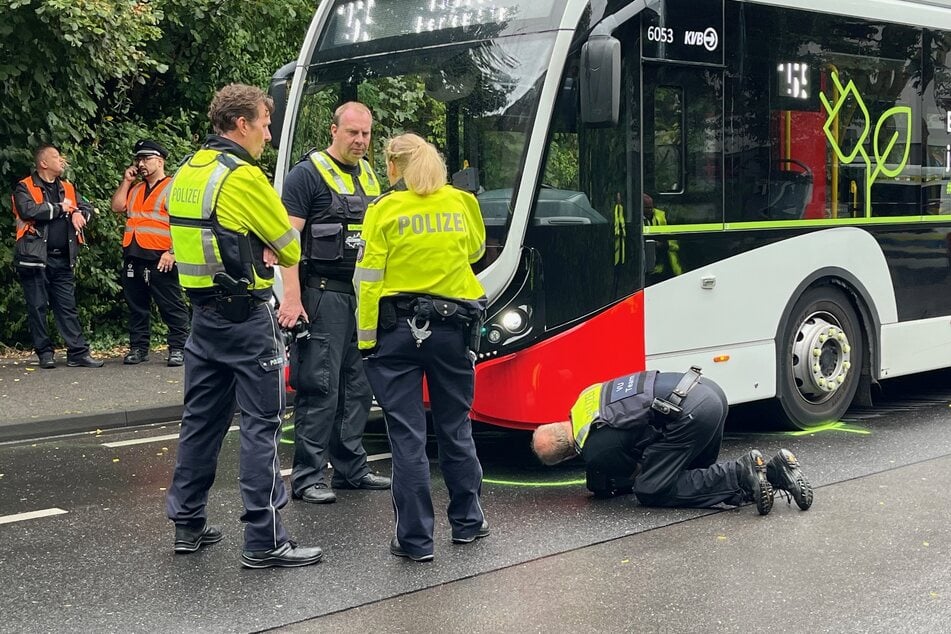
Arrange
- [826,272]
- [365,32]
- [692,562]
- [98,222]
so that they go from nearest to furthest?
[692,562] → [365,32] → [826,272] → [98,222]

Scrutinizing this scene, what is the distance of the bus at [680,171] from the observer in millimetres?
7062

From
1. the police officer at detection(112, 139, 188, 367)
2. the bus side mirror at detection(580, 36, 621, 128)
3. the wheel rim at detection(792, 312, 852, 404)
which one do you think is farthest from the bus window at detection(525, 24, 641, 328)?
the police officer at detection(112, 139, 188, 367)

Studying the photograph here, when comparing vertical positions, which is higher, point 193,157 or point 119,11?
point 119,11

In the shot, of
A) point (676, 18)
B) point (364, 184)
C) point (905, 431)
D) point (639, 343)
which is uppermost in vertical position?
point (676, 18)

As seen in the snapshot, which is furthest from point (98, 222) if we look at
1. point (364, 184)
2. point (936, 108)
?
point (936, 108)

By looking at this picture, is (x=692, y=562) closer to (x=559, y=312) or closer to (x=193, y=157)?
(x=559, y=312)

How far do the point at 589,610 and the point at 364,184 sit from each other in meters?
2.77

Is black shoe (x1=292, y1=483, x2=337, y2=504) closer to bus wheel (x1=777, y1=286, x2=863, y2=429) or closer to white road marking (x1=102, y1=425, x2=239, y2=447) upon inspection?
white road marking (x1=102, y1=425, x2=239, y2=447)

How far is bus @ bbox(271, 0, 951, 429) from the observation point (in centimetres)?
706

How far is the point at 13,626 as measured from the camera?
4801 mm

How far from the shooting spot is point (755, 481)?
6.31 metres

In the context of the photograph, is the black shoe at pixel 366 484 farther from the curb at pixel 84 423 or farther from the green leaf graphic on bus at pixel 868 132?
the green leaf graphic on bus at pixel 868 132

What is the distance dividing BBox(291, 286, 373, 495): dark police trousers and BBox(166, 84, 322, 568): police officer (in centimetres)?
100

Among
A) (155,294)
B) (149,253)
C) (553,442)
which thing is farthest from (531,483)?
(149,253)
